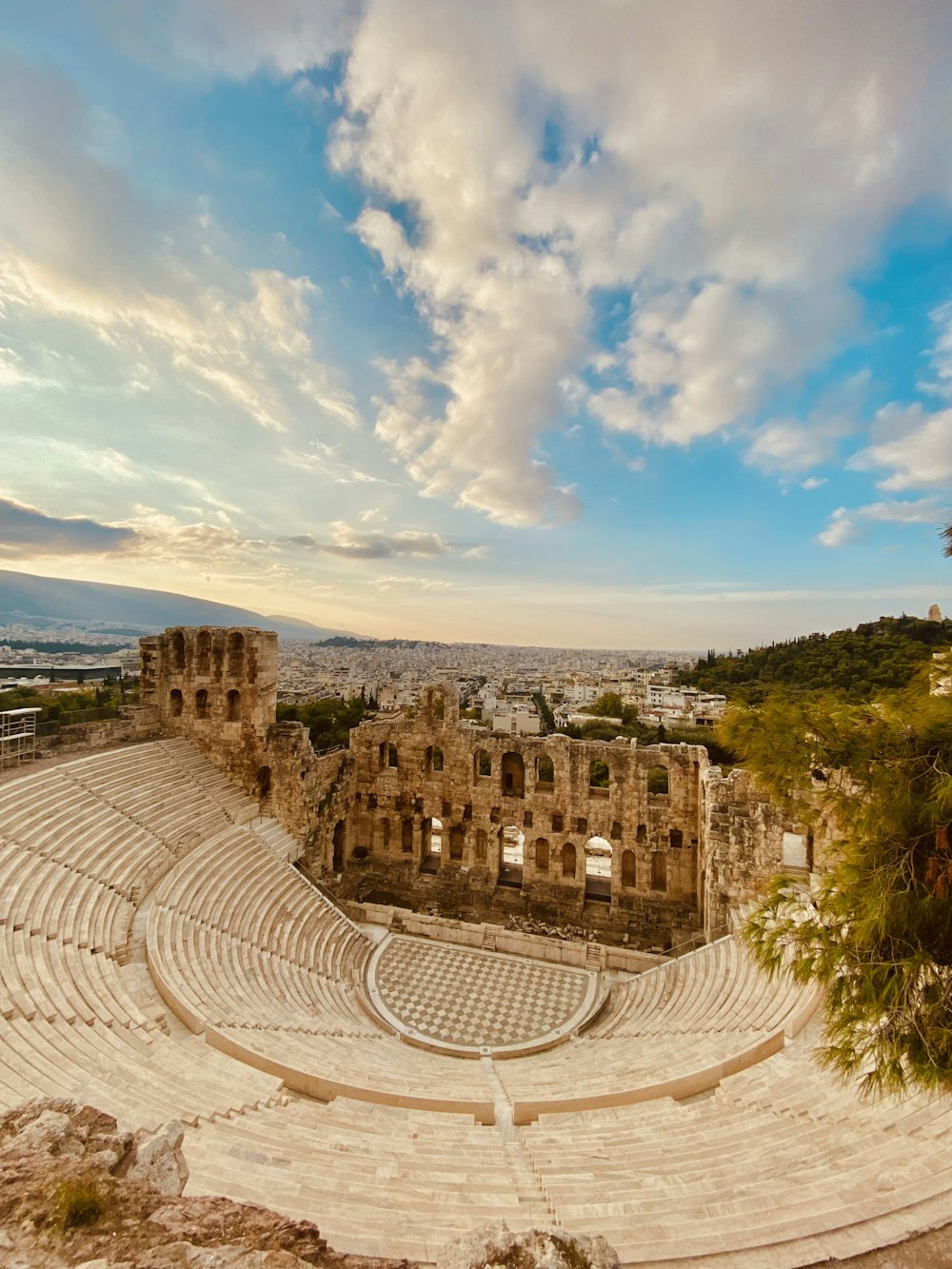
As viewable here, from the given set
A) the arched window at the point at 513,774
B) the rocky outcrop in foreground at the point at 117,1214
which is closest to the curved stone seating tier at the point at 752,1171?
the rocky outcrop in foreground at the point at 117,1214

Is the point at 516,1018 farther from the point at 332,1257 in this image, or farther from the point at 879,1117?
A: the point at 332,1257

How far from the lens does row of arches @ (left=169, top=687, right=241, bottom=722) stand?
68.9 feet

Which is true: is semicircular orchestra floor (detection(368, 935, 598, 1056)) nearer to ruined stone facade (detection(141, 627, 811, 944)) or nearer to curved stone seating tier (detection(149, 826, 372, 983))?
curved stone seating tier (detection(149, 826, 372, 983))

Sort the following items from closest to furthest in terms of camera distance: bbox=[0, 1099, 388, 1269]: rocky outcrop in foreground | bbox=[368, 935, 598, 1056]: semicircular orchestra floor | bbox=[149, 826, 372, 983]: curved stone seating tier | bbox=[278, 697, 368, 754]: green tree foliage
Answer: bbox=[0, 1099, 388, 1269]: rocky outcrop in foreground, bbox=[368, 935, 598, 1056]: semicircular orchestra floor, bbox=[149, 826, 372, 983]: curved stone seating tier, bbox=[278, 697, 368, 754]: green tree foliage

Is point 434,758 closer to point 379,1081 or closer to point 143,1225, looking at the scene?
point 379,1081

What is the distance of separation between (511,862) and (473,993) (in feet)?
33.6

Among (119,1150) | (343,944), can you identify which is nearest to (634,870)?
(343,944)

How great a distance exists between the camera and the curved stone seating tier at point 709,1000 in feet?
36.1

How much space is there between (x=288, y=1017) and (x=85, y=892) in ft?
18.4

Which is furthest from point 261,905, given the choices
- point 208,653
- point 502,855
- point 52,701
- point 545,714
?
point 545,714

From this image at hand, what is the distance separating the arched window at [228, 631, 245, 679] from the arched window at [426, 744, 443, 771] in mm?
8078

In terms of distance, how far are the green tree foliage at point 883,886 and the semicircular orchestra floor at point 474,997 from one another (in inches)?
399

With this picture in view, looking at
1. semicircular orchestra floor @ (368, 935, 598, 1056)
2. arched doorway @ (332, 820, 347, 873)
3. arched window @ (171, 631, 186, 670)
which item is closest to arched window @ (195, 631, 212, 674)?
arched window @ (171, 631, 186, 670)

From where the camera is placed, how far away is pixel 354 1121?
8250 millimetres
